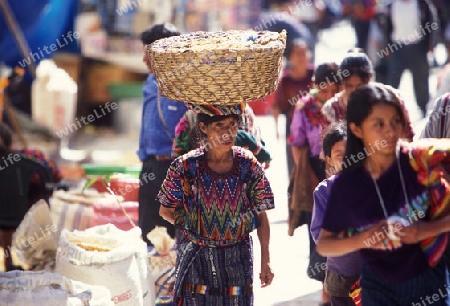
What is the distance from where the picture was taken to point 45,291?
488 centimetres

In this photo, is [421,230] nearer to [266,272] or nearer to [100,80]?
[266,272]

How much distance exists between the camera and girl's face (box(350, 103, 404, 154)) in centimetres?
371

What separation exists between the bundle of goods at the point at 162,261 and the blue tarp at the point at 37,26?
4.82m

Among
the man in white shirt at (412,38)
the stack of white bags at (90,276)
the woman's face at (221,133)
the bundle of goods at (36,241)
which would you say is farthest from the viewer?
the man in white shirt at (412,38)

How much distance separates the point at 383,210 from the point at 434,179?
234 mm

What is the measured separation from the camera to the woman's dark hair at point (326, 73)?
681cm

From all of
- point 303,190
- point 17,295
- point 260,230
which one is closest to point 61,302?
point 17,295

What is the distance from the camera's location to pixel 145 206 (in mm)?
6551

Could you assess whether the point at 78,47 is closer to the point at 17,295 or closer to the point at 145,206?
the point at 145,206

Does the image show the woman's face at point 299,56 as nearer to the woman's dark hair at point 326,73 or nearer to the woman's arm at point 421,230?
the woman's dark hair at point 326,73

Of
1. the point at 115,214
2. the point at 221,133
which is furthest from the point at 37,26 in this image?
the point at 221,133

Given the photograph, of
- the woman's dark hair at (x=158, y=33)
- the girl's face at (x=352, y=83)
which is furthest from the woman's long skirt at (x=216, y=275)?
the woman's dark hair at (x=158, y=33)

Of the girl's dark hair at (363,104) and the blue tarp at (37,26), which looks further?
the blue tarp at (37,26)

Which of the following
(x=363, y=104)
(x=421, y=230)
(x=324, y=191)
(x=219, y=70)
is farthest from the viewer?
(x=219, y=70)
